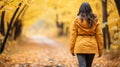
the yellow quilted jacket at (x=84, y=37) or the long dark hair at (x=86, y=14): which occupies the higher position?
the long dark hair at (x=86, y=14)

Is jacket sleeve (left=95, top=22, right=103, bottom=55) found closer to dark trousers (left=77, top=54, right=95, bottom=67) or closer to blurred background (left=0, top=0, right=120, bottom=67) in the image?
dark trousers (left=77, top=54, right=95, bottom=67)

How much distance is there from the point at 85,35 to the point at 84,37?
6 cm

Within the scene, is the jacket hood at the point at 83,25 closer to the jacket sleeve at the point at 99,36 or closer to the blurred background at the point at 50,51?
the jacket sleeve at the point at 99,36

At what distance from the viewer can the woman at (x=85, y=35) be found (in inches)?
371

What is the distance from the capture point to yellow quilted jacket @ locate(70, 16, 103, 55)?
9.43 m

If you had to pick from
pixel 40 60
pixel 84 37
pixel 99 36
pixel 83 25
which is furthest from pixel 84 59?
pixel 40 60

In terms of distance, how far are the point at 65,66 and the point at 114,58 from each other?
3771 millimetres

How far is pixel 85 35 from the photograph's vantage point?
9539 millimetres

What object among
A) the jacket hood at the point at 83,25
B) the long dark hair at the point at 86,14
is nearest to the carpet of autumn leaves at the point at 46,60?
the jacket hood at the point at 83,25

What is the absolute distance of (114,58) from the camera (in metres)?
17.7

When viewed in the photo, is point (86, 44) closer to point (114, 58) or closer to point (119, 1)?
point (119, 1)

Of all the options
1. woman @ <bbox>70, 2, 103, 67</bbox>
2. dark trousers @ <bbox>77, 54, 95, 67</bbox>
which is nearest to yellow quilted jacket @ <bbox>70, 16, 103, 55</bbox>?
woman @ <bbox>70, 2, 103, 67</bbox>

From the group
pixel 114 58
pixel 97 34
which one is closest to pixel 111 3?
pixel 114 58

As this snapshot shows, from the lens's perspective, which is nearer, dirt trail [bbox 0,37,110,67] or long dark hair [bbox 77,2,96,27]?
long dark hair [bbox 77,2,96,27]
